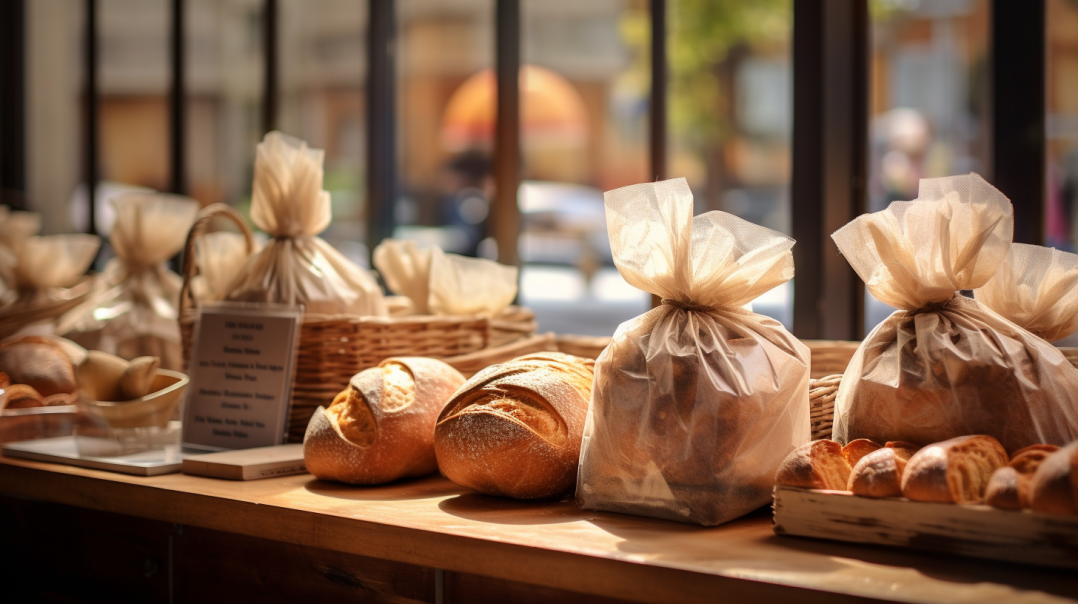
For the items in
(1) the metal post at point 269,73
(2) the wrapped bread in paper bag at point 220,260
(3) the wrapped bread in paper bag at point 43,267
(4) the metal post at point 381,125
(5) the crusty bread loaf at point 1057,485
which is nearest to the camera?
(5) the crusty bread loaf at point 1057,485

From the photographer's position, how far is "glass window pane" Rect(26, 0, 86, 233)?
3627 millimetres

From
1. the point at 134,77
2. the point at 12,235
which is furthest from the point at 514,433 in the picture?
the point at 134,77

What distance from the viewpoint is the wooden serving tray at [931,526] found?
84 centimetres

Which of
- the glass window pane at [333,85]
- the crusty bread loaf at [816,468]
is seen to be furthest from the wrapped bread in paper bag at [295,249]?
the glass window pane at [333,85]

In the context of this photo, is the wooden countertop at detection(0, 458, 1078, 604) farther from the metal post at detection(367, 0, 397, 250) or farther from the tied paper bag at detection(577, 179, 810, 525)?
the metal post at detection(367, 0, 397, 250)

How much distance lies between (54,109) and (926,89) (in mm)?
6449

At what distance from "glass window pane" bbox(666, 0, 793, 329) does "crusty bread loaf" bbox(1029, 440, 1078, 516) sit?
16.8 feet

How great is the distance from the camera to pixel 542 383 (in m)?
1.18

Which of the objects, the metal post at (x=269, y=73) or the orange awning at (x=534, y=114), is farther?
the orange awning at (x=534, y=114)

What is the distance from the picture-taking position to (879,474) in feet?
3.06

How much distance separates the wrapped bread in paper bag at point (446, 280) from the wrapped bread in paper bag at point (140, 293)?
59 cm

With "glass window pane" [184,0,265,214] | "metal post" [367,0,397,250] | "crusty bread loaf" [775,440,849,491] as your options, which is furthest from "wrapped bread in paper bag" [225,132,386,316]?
"glass window pane" [184,0,265,214]

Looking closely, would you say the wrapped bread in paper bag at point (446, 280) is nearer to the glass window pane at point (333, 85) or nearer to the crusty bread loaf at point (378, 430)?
the crusty bread loaf at point (378, 430)

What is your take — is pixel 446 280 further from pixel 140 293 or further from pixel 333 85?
pixel 333 85
